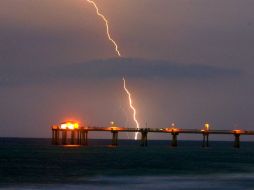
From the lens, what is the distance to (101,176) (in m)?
78.7

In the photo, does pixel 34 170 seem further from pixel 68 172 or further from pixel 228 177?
pixel 228 177

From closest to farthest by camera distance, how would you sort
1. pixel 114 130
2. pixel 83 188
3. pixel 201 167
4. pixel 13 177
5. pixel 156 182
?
pixel 83 188 < pixel 156 182 < pixel 13 177 < pixel 201 167 < pixel 114 130

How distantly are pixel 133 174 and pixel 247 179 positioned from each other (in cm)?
1308

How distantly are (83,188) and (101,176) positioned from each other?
15541mm

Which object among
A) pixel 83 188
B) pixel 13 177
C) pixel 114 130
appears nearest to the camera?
pixel 83 188

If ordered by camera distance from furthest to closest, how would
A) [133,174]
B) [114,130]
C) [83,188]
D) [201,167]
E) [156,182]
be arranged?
1. [114,130]
2. [201,167]
3. [133,174]
4. [156,182]
5. [83,188]

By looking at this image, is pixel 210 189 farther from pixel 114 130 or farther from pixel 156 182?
pixel 114 130

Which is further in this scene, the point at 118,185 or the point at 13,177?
the point at 13,177

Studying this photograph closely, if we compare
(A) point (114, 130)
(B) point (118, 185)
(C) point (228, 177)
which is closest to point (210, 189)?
(B) point (118, 185)

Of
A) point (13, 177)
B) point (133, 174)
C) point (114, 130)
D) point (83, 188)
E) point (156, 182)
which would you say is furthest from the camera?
point (114, 130)

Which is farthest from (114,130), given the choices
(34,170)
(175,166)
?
(34,170)

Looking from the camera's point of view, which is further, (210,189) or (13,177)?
(13,177)

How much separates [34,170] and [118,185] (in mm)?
22457

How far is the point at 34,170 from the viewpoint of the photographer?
8700 centimetres
